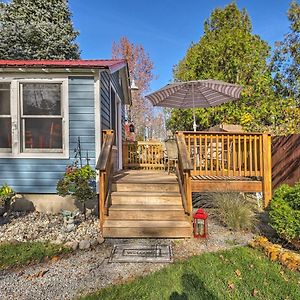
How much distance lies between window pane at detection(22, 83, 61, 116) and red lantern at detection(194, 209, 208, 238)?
12.0 ft

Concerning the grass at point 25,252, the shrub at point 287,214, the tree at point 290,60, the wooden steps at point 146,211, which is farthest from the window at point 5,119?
the tree at point 290,60

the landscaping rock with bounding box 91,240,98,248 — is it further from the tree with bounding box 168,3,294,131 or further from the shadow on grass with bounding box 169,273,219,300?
the tree with bounding box 168,3,294,131

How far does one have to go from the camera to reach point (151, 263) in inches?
141

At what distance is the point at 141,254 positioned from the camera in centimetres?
383

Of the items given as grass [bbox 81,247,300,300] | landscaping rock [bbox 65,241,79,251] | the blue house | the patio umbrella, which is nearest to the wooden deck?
landscaping rock [bbox 65,241,79,251]

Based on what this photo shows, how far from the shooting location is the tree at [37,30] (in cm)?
1514

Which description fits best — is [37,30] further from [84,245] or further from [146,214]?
[84,245]

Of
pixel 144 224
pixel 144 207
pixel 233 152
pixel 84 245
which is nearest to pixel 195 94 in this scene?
pixel 233 152

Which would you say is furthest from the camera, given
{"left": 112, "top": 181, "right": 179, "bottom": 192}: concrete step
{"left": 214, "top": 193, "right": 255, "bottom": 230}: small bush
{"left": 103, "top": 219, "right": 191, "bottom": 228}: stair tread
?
{"left": 112, "top": 181, "right": 179, "bottom": 192}: concrete step

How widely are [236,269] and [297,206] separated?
1.43 m

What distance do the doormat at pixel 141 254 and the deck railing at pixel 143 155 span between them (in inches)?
196

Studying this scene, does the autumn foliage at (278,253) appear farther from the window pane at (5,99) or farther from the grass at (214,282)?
the window pane at (5,99)

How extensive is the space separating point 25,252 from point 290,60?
9.63 meters

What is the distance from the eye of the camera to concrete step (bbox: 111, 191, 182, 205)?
16.8 ft
